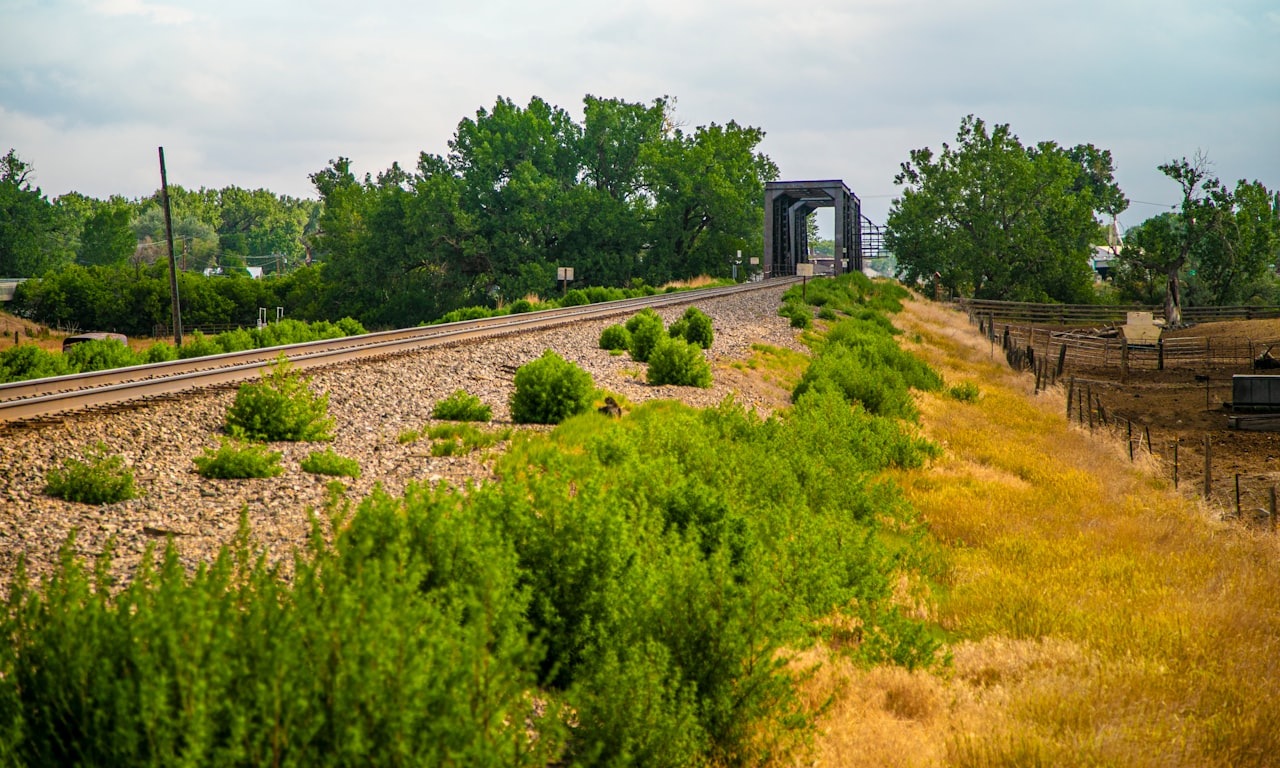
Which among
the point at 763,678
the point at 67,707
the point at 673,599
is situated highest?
the point at 67,707

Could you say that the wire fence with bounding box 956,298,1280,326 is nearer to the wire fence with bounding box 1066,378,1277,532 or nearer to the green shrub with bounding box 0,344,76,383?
the wire fence with bounding box 1066,378,1277,532

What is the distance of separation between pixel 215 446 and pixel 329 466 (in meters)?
1.51

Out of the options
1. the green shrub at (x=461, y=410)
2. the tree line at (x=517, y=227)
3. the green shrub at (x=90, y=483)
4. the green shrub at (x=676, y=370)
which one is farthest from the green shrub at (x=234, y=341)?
the tree line at (x=517, y=227)

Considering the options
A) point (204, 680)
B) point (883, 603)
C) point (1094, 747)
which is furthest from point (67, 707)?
point (883, 603)

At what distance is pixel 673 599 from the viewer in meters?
5.20

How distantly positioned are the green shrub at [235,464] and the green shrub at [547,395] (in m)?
3.70

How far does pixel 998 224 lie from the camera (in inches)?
2891

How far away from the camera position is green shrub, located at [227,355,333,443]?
30.6 feet

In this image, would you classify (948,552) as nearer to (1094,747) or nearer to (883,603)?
(883,603)

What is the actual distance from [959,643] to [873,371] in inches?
497

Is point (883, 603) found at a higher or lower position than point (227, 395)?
lower

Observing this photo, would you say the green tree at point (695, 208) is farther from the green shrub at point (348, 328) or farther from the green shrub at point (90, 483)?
the green shrub at point (90, 483)

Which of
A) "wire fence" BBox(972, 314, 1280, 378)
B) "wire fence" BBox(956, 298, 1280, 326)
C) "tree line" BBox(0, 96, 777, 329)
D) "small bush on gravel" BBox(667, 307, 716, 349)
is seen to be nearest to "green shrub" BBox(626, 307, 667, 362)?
"small bush on gravel" BBox(667, 307, 716, 349)

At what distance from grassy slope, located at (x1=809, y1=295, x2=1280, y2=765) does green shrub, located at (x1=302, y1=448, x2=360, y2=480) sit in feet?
14.0
